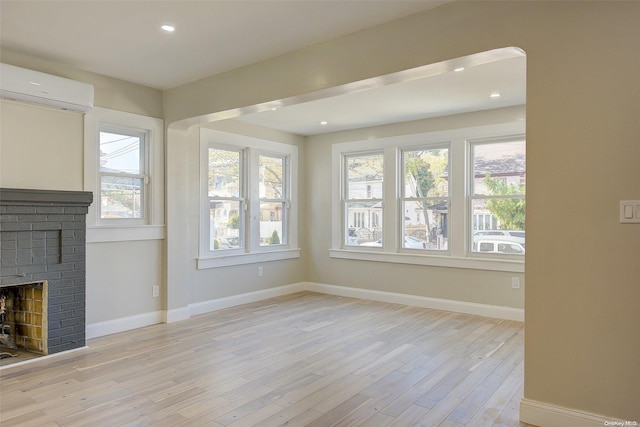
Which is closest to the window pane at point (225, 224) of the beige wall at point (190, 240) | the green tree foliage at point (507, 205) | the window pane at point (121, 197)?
the beige wall at point (190, 240)

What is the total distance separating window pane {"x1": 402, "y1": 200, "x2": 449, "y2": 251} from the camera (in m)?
5.43

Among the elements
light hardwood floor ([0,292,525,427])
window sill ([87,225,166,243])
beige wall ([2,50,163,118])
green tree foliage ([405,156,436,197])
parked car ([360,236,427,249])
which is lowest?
light hardwood floor ([0,292,525,427])

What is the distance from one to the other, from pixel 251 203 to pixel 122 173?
184 centimetres

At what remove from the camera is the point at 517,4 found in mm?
2402

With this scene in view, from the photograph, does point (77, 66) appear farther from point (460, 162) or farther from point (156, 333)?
point (460, 162)

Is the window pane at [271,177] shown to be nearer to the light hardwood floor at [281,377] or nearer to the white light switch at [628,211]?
the light hardwood floor at [281,377]

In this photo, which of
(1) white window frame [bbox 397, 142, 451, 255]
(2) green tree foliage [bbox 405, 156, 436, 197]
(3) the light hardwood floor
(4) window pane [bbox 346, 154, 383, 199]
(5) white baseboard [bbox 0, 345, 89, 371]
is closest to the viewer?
(3) the light hardwood floor

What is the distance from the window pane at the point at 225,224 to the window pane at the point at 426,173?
2.32 meters

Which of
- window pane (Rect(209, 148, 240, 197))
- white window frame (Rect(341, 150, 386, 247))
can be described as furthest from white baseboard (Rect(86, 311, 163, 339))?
white window frame (Rect(341, 150, 386, 247))

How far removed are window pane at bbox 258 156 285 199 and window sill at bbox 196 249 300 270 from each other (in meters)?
0.82

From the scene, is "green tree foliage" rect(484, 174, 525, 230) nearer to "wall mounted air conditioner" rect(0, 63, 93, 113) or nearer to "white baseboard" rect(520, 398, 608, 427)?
"white baseboard" rect(520, 398, 608, 427)

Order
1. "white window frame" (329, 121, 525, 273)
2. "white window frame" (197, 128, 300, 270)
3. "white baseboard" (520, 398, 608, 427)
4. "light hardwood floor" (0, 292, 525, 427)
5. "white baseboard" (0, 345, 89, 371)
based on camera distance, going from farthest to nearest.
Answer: "white window frame" (197, 128, 300, 270) < "white window frame" (329, 121, 525, 273) < "white baseboard" (0, 345, 89, 371) < "light hardwood floor" (0, 292, 525, 427) < "white baseboard" (520, 398, 608, 427)

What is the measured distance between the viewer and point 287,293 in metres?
6.30

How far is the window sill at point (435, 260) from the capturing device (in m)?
4.82
